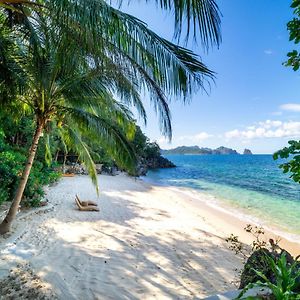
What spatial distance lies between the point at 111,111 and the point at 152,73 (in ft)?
12.1

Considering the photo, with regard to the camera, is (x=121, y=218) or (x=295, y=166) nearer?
(x=295, y=166)

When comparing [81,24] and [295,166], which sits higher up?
[81,24]

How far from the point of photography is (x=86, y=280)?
4.98 m

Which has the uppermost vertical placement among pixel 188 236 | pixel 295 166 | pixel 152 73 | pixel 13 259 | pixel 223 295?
pixel 152 73

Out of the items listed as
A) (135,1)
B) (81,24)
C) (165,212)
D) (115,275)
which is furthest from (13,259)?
(165,212)

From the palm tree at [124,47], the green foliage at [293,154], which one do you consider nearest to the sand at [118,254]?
the palm tree at [124,47]

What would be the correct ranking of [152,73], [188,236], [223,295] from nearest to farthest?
[223,295] → [152,73] → [188,236]

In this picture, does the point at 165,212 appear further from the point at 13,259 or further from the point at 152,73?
the point at 152,73

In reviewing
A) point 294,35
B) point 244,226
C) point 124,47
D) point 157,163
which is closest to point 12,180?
point 124,47

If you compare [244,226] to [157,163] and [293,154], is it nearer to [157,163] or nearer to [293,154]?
[293,154]

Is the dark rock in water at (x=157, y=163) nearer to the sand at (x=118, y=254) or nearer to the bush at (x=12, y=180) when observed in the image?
the sand at (x=118, y=254)

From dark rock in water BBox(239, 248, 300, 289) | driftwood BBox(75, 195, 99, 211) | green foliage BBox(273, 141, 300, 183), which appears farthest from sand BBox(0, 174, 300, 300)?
green foliage BBox(273, 141, 300, 183)

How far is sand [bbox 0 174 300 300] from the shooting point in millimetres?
4840

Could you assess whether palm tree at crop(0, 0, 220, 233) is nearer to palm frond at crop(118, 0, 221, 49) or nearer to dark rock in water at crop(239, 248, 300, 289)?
palm frond at crop(118, 0, 221, 49)
